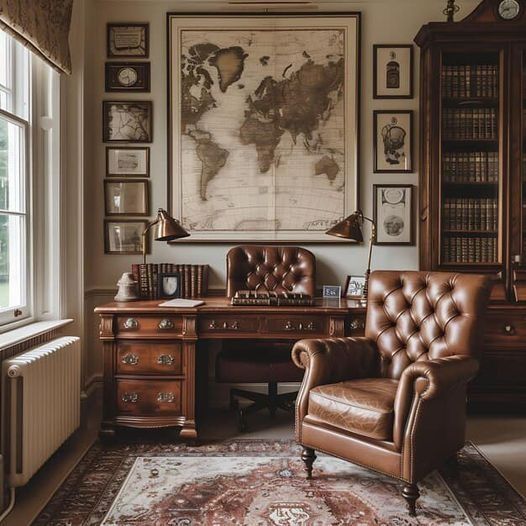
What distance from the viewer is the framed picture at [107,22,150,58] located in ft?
12.0

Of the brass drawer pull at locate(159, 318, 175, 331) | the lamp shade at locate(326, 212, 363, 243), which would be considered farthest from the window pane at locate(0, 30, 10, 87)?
the lamp shade at locate(326, 212, 363, 243)

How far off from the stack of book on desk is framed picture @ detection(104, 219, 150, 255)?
0.25 metres

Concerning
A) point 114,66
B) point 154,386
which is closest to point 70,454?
point 154,386

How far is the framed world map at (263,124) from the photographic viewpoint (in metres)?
3.67

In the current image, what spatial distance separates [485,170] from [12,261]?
290 cm

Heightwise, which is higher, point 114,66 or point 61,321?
point 114,66

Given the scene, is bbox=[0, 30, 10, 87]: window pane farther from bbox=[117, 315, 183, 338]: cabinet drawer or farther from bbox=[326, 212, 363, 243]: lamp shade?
bbox=[326, 212, 363, 243]: lamp shade

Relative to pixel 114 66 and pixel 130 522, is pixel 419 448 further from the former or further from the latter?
pixel 114 66

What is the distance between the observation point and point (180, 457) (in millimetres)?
2824

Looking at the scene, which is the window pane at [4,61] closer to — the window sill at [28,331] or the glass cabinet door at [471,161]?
the window sill at [28,331]

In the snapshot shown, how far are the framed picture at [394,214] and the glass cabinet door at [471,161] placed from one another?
27 centimetres

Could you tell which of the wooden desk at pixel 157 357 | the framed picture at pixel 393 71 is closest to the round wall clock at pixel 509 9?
the framed picture at pixel 393 71

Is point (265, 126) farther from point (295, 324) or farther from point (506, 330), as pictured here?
point (506, 330)

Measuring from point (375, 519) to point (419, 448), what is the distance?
0.34 m
